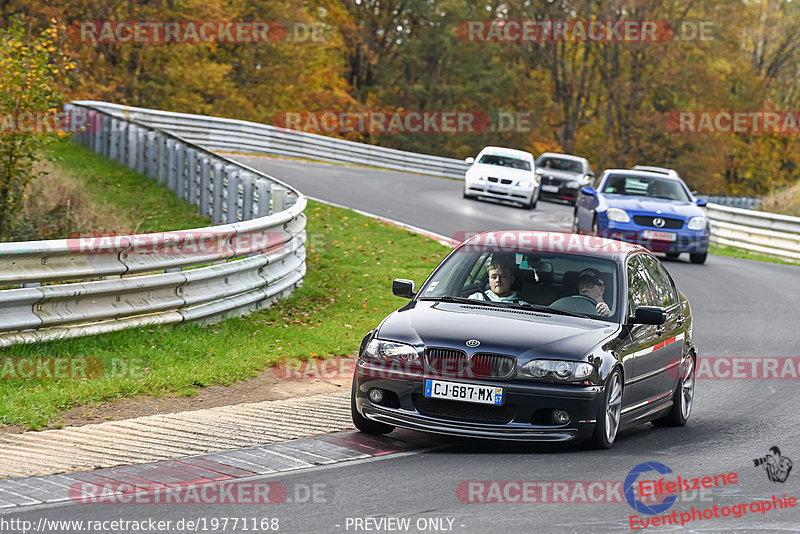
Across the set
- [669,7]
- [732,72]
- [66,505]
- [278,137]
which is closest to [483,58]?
[669,7]

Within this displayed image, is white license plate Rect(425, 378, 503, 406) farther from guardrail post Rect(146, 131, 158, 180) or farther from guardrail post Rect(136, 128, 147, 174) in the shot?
guardrail post Rect(136, 128, 147, 174)

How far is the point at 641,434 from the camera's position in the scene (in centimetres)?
924

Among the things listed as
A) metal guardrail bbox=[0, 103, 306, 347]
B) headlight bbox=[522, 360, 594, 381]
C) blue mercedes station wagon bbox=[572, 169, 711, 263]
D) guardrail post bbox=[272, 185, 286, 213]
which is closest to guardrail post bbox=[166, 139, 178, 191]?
metal guardrail bbox=[0, 103, 306, 347]

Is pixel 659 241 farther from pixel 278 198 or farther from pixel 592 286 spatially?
pixel 592 286

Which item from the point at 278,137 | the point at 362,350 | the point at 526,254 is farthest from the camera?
the point at 278,137

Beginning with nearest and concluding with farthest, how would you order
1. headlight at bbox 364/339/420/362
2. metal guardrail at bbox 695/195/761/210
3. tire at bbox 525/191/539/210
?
headlight at bbox 364/339/420/362 → tire at bbox 525/191/539/210 → metal guardrail at bbox 695/195/761/210

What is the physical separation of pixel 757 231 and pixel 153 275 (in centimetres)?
2132

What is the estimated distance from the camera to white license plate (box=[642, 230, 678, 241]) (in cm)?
2212

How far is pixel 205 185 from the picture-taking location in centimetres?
2022

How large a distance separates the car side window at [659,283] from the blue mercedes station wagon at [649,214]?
38.9 ft

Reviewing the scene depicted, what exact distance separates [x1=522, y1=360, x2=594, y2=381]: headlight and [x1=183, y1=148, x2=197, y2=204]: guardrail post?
1406 cm

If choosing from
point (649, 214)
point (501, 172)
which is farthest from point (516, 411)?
point (501, 172)

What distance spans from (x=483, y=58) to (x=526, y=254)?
5761 centimetres

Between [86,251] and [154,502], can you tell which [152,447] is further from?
[86,251]
